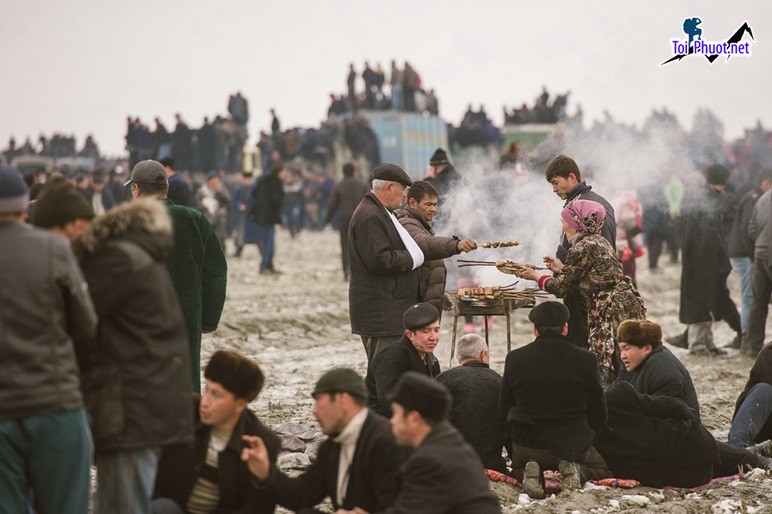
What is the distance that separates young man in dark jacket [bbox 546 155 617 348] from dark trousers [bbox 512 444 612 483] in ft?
3.77

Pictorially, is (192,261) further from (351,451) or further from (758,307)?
(758,307)

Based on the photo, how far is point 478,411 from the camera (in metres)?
7.63

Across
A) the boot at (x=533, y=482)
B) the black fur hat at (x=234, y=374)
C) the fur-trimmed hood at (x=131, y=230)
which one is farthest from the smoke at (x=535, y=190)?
the fur-trimmed hood at (x=131, y=230)

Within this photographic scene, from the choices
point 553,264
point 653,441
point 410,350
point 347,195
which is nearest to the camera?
point 653,441

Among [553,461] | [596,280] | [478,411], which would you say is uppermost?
[596,280]

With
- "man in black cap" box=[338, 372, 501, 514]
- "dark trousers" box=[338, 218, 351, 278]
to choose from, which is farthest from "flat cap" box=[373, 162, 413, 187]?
"dark trousers" box=[338, 218, 351, 278]

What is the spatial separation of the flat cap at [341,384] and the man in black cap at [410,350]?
6.98 feet

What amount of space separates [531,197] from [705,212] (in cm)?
204

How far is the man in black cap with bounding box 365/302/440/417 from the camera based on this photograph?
7645 millimetres

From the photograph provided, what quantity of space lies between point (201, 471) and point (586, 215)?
152 inches

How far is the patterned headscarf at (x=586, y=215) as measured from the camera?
8.34 meters

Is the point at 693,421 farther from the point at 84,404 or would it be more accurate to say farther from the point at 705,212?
the point at 705,212

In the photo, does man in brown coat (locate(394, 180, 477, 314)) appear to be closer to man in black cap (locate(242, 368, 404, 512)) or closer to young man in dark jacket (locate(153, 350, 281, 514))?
man in black cap (locate(242, 368, 404, 512))

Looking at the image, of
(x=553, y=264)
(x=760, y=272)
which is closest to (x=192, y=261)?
(x=553, y=264)
